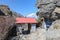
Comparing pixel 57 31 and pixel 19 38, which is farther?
pixel 19 38

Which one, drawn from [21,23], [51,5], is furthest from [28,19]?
[51,5]

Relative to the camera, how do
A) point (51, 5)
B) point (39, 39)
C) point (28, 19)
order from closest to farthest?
point (51, 5) < point (39, 39) < point (28, 19)

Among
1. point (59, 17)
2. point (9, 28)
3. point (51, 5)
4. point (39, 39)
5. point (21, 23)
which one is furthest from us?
point (21, 23)

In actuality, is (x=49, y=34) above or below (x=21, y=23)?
above

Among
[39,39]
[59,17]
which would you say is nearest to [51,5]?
[59,17]

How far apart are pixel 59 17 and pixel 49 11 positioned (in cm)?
492

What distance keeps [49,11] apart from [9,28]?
1289 cm

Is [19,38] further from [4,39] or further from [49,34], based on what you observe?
[49,34]

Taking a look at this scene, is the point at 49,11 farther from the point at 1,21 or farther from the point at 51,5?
the point at 1,21

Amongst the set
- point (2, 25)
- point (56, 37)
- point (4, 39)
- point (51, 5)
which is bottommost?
point (4, 39)

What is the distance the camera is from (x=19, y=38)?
29094mm

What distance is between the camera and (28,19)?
37.7 metres

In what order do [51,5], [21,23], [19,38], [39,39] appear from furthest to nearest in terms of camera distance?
[21,23], [19,38], [39,39], [51,5]

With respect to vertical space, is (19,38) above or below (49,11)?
below
